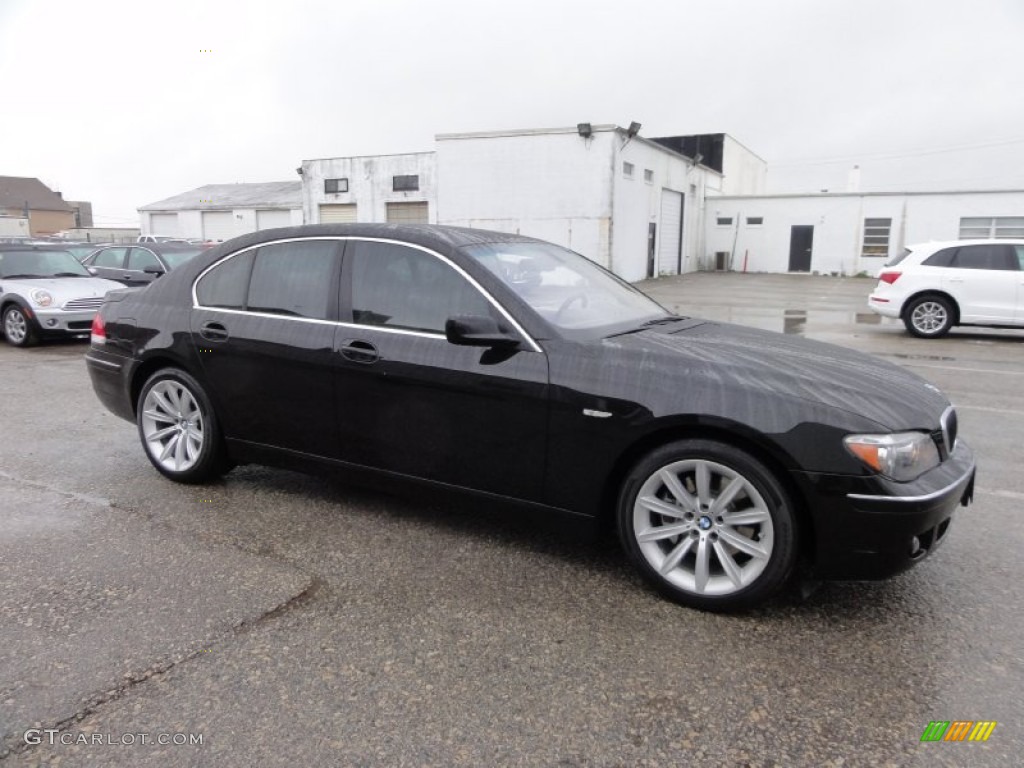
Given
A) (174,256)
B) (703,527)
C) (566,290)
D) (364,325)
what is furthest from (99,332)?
(174,256)

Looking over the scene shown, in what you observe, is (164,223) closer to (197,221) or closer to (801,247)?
(197,221)

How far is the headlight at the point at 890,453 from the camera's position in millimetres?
2797

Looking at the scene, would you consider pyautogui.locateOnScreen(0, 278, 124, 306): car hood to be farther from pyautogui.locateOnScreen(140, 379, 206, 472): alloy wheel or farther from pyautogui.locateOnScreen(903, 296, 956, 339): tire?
pyautogui.locateOnScreen(903, 296, 956, 339): tire

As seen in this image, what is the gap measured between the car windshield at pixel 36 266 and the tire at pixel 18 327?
647 mm

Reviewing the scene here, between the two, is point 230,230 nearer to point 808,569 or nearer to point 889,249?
point 889,249

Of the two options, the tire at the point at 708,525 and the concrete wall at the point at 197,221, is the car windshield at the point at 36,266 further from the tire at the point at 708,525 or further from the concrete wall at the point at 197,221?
the concrete wall at the point at 197,221

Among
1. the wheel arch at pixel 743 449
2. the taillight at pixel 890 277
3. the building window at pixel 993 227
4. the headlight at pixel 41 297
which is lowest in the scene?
the wheel arch at pixel 743 449

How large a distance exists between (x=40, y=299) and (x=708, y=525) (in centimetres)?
1090

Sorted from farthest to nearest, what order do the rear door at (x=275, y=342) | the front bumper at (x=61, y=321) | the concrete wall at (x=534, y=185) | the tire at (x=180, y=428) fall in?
1. the concrete wall at (x=534, y=185)
2. the front bumper at (x=61, y=321)
3. the tire at (x=180, y=428)
4. the rear door at (x=275, y=342)

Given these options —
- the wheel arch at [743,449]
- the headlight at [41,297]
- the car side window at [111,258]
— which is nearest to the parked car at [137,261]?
the car side window at [111,258]

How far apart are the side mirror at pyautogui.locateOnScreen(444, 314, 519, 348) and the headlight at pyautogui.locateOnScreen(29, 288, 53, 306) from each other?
32.0 feet

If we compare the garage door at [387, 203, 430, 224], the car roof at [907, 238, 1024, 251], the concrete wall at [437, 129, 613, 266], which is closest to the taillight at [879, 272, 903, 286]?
the car roof at [907, 238, 1024, 251]

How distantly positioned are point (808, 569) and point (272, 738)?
2.09 metres

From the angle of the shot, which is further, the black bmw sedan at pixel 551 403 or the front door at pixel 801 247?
the front door at pixel 801 247
